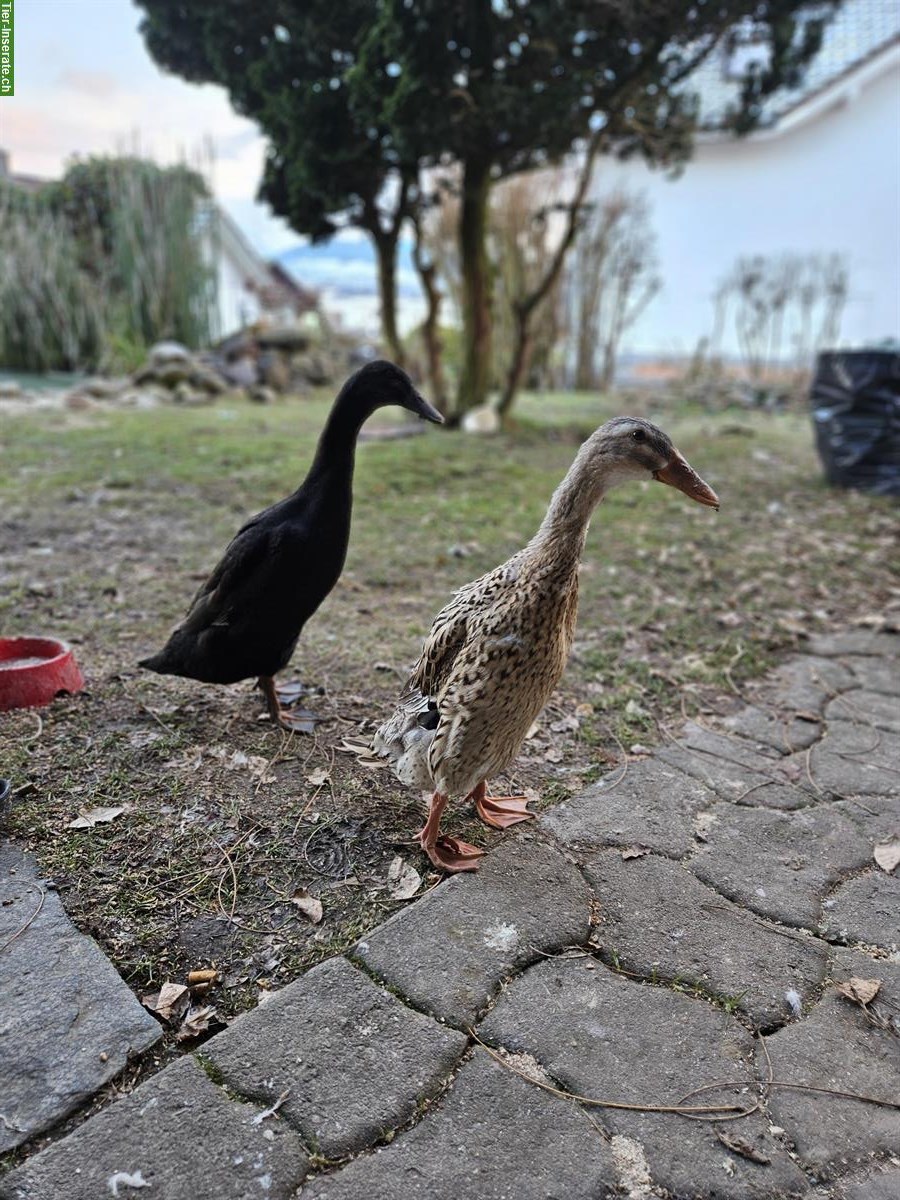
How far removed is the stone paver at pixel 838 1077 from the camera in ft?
4.82

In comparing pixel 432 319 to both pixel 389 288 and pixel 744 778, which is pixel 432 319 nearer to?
pixel 389 288

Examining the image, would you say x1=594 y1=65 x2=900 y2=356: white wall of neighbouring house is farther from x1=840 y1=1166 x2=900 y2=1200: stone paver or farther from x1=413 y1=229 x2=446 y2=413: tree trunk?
x1=840 y1=1166 x2=900 y2=1200: stone paver

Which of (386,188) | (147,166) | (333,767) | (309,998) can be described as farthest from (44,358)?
(309,998)

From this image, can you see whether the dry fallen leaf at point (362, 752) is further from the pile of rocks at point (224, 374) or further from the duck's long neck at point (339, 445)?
the pile of rocks at point (224, 374)

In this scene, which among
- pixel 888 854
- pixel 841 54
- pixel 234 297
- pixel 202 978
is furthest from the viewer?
pixel 234 297

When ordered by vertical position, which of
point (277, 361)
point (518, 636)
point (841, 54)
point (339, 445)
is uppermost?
point (841, 54)

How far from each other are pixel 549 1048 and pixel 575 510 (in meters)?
1.20

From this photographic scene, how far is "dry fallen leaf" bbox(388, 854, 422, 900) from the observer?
6.72 feet

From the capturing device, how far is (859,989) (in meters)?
1.81

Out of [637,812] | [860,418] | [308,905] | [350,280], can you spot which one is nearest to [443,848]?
[308,905]

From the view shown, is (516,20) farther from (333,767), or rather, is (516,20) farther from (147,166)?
(147,166)

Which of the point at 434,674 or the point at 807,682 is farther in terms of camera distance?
the point at 807,682

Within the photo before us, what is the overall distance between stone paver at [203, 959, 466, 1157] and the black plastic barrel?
6284mm

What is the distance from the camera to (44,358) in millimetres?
11641
